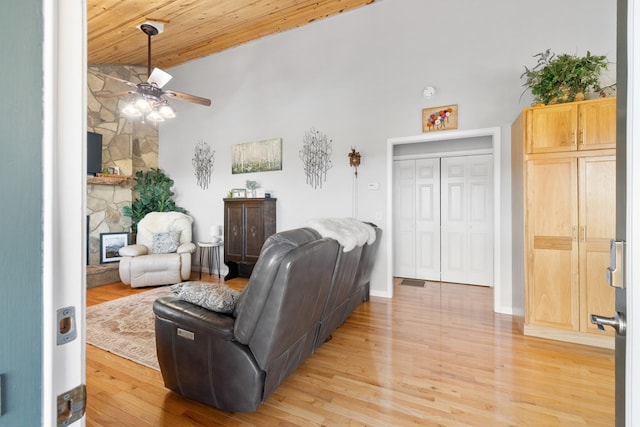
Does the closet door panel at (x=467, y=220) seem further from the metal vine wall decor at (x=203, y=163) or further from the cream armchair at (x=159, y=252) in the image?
the cream armchair at (x=159, y=252)

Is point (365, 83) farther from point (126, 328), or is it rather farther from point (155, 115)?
point (126, 328)

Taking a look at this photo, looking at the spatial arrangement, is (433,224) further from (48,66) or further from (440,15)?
(48,66)

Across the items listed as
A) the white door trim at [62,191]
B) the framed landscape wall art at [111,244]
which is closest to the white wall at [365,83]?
the framed landscape wall art at [111,244]

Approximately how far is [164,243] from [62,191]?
4.90m

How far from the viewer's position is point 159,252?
4.73 meters

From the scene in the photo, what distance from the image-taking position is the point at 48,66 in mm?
414

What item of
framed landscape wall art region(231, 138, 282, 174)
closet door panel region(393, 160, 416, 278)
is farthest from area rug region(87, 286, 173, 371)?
closet door panel region(393, 160, 416, 278)

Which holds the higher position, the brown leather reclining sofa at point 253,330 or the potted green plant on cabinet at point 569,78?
the potted green plant on cabinet at point 569,78

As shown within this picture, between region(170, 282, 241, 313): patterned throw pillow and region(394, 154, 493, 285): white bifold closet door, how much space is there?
3.76m

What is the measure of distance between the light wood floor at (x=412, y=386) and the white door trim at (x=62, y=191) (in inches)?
62.2

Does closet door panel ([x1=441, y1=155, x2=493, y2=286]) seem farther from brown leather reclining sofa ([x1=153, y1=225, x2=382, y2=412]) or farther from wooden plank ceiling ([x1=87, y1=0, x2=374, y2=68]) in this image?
→ brown leather reclining sofa ([x1=153, y1=225, x2=382, y2=412])

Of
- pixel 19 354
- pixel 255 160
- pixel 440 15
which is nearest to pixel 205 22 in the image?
pixel 255 160

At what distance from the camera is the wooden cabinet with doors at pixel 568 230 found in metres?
2.53

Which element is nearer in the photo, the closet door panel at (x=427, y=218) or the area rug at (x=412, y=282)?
the area rug at (x=412, y=282)
